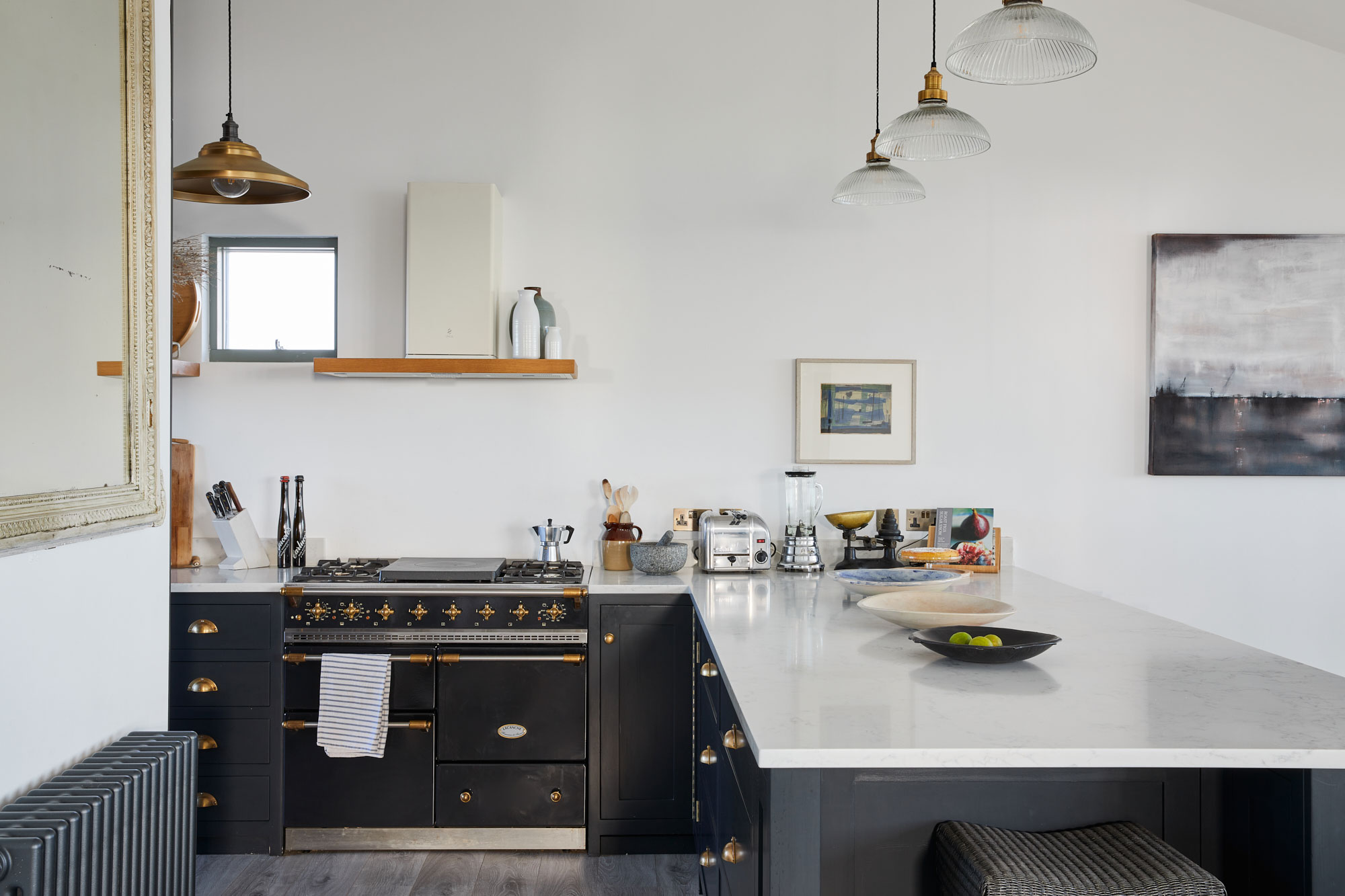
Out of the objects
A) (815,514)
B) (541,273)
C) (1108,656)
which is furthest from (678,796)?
(541,273)

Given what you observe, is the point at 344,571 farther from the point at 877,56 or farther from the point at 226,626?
the point at 877,56

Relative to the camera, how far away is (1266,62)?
11.3ft

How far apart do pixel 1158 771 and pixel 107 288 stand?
2.22 metres

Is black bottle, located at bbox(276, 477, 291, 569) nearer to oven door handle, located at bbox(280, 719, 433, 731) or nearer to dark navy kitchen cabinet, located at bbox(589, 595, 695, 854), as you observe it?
oven door handle, located at bbox(280, 719, 433, 731)

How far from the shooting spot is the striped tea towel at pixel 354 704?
288 cm

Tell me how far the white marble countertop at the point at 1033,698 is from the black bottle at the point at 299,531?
5.68ft

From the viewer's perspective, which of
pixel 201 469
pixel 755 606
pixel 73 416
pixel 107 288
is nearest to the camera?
pixel 73 416

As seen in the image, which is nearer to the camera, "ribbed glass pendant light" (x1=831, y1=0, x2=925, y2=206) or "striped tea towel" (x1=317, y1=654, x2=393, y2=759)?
"ribbed glass pendant light" (x1=831, y1=0, x2=925, y2=206)

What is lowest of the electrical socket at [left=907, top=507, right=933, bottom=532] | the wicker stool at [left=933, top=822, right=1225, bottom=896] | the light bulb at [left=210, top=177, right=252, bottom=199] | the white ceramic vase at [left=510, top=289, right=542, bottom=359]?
the wicker stool at [left=933, top=822, right=1225, bottom=896]

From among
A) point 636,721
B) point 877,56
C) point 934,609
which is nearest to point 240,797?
point 636,721

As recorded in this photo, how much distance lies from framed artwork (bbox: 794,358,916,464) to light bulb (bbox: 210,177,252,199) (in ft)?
6.38

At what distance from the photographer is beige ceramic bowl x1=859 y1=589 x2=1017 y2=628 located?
6.63ft

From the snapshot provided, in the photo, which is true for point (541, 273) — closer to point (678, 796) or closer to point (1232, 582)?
point (678, 796)

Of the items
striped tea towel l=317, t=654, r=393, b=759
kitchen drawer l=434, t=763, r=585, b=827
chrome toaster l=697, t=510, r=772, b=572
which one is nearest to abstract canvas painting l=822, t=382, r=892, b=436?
chrome toaster l=697, t=510, r=772, b=572
